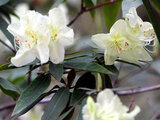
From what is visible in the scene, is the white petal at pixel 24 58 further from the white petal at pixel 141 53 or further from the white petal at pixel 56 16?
the white petal at pixel 141 53

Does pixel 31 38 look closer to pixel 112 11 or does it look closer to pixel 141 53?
pixel 141 53

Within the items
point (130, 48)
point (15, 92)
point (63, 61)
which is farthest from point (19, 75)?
point (130, 48)

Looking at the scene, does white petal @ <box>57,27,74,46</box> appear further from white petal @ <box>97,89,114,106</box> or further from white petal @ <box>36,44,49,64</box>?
white petal @ <box>97,89,114,106</box>

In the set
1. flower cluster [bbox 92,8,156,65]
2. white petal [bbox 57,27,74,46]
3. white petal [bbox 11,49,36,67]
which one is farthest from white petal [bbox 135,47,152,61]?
white petal [bbox 11,49,36,67]

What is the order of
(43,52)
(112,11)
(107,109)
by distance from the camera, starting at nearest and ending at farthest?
(107,109) < (43,52) < (112,11)

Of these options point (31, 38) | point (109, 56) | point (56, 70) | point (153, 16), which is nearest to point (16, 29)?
point (31, 38)

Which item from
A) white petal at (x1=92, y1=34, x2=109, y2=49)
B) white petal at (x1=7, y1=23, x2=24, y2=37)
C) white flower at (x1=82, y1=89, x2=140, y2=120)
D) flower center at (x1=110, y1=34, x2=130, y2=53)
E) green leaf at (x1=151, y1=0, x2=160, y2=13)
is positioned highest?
white petal at (x1=7, y1=23, x2=24, y2=37)

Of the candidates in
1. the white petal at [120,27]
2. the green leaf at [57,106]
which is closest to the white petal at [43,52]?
the green leaf at [57,106]
